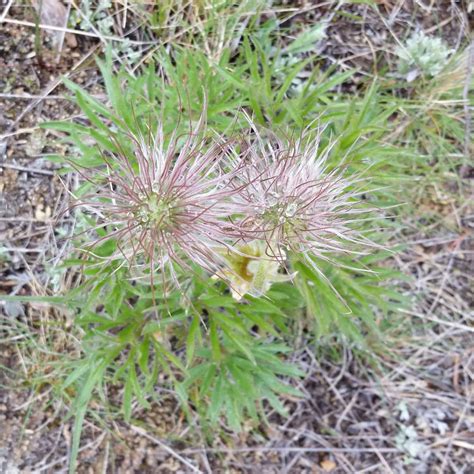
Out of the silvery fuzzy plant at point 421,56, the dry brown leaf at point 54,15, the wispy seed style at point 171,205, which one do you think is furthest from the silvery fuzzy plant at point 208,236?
the silvery fuzzy plant at point 421,56

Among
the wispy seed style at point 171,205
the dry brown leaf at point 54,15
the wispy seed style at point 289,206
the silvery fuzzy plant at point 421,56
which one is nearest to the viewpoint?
the wispy seed style at point 171,205

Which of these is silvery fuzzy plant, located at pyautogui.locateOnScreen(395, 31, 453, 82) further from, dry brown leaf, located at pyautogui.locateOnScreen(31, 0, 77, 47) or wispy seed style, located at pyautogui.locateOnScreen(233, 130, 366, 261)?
dry brown leaf, located at pyautogui.locateOnScreen(31, 0, 77, 47)

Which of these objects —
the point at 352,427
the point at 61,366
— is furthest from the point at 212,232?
the point at 352,427

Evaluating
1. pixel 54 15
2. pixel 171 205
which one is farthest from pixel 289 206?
pixel 54 15

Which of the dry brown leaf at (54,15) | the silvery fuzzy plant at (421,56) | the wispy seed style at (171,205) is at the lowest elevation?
the dry brown leaf at (54,15)

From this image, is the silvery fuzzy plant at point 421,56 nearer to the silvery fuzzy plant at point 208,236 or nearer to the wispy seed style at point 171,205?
the silvery fuzzy plant at point 208,236

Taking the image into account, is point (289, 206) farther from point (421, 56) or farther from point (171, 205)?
point (421, 56)

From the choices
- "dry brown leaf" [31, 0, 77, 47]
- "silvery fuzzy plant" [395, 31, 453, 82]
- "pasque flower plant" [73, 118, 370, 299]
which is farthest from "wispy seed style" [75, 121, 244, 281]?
"silvery fuzzy plant" [395, 31, 453, 82]

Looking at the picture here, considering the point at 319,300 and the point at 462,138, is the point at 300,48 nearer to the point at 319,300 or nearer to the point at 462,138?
the point at 462,138
